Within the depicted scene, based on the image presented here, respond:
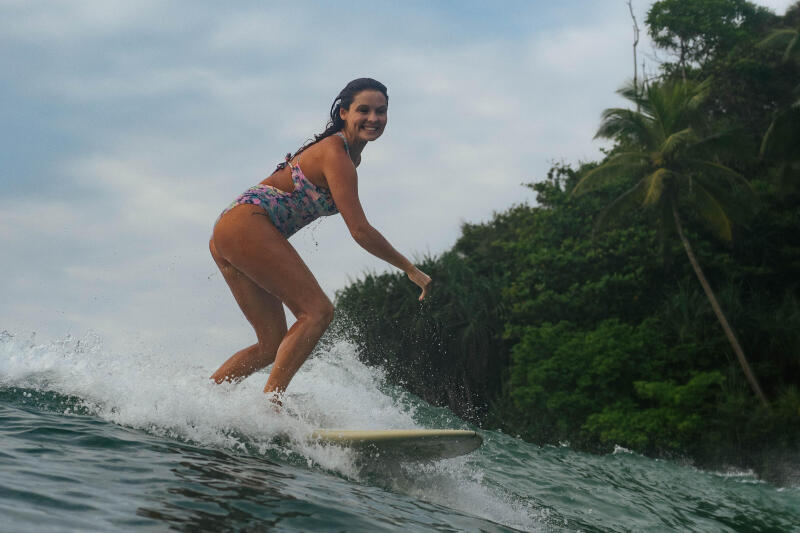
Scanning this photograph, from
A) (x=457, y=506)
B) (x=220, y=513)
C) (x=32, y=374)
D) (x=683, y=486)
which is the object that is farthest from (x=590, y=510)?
(x=32, y=374)

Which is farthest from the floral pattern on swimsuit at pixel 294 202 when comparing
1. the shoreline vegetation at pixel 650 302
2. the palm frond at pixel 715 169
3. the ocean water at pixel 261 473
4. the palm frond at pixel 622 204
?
the palm frond at pixel 715 169

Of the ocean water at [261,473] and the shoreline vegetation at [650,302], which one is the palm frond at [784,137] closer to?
the shoreline vegetation at [650,302]

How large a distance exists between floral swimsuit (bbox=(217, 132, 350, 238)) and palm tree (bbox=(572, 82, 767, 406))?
54.4 ft

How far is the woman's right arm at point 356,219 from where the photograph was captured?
4.06m

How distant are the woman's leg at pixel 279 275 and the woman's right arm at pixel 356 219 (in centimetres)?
38

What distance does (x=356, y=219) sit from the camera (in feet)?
13.4

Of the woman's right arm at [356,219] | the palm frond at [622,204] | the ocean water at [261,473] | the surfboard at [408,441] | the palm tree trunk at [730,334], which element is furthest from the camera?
the palm frond at [622,204]

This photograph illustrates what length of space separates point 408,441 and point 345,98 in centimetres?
199

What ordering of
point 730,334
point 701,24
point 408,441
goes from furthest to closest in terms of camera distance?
point 701,24 < point 730,334 < point 408,441

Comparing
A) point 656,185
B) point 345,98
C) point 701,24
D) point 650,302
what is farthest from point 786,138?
point 345,98

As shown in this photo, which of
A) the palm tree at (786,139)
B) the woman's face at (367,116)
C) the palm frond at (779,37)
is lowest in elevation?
the woman's face at (367,116)

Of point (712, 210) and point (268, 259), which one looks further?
point (712, 210)

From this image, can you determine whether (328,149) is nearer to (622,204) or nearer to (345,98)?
(345,98)

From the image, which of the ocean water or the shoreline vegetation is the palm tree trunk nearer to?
the shoreline vegetation
